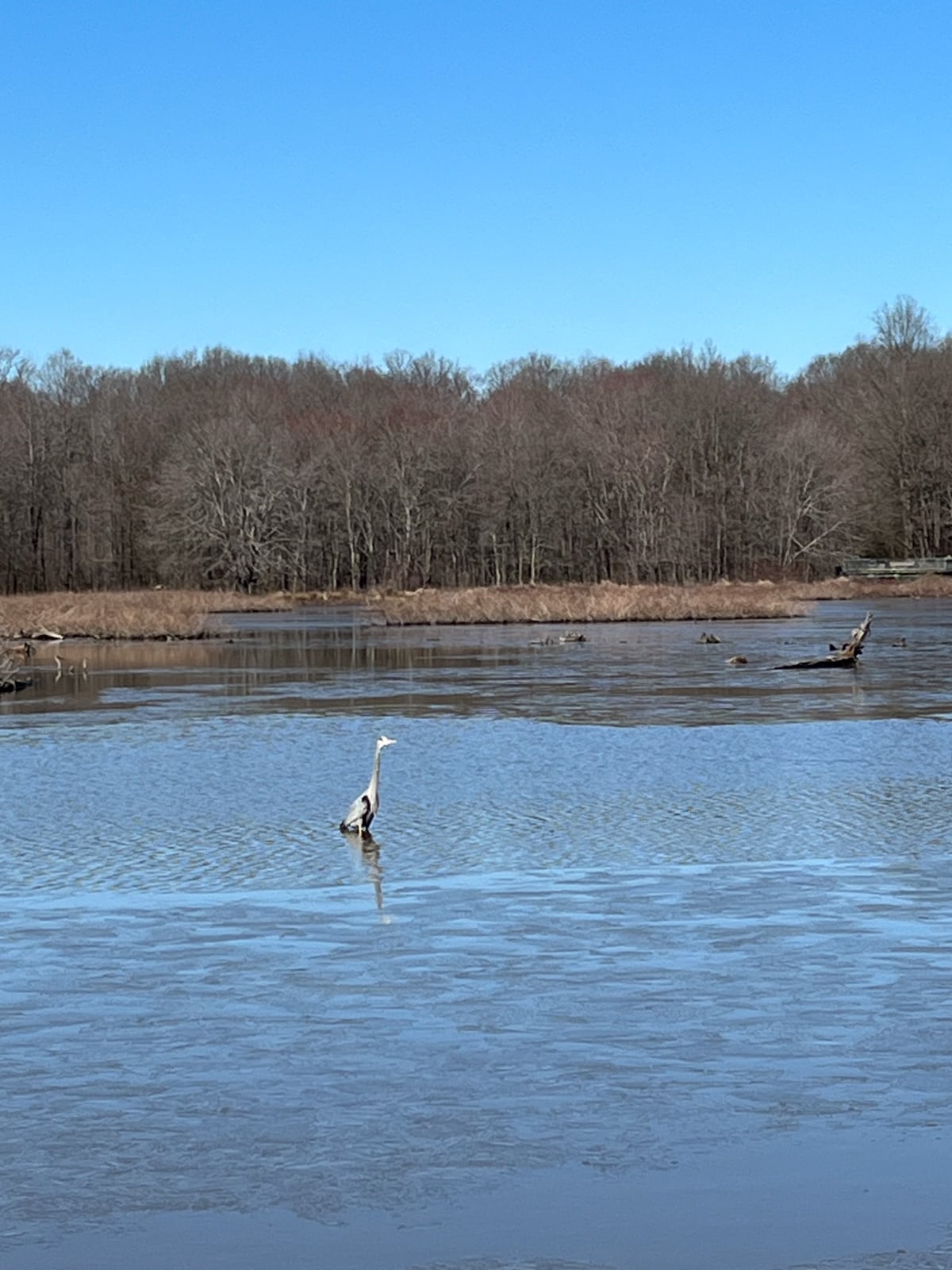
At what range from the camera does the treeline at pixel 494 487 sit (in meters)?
79.4

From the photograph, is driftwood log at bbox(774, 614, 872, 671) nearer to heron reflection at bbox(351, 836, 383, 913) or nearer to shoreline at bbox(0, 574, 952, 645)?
shoreline at bbox(0, 574, 952, 645)

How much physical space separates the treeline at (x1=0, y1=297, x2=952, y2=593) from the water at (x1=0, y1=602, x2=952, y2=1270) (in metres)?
60.7

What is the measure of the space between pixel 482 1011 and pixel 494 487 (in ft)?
247

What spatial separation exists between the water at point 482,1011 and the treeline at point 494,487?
6068 centimetres

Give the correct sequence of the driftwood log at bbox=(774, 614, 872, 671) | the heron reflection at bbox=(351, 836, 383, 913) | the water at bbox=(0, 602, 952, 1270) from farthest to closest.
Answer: the driftwood log at bbox=(774, 614, 872, 671)
the heron reflection at bbox=(351, 836, 383, 913)
the water at bbox=(0, 602, 952, 1270)

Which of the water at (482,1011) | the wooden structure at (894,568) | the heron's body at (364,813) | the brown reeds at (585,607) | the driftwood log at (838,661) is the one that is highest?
the wooden structure at (894,568)

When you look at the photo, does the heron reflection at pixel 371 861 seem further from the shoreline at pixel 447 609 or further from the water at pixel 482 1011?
the shoreline at pixel 447 609

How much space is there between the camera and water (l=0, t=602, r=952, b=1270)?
18.7 ft

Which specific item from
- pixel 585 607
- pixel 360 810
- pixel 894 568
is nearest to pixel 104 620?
pixel 585 607

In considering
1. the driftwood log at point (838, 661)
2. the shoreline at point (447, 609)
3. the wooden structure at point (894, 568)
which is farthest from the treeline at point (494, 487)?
the driftwood log at point (838, 661)

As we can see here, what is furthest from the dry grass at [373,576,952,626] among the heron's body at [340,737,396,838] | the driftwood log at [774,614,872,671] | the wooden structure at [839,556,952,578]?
the heron's body at [340,737,396,838]

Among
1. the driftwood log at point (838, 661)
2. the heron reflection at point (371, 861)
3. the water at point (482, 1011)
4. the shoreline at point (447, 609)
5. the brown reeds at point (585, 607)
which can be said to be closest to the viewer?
the water at point (482, 1011)

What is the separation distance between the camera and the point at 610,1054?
752cm

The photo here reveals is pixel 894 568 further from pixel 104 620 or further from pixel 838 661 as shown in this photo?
pixel 838 661
